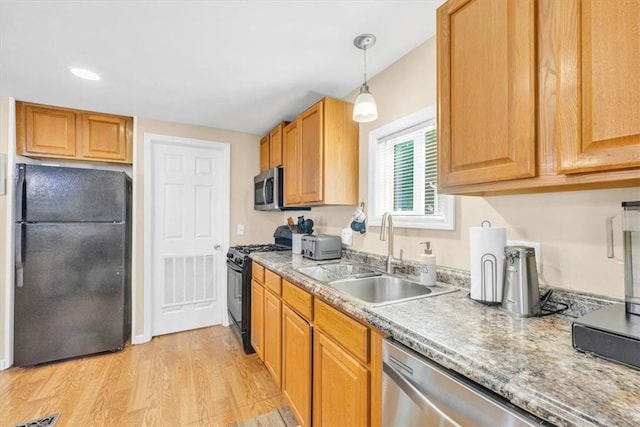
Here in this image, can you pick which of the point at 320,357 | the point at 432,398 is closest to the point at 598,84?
the point at 432,398

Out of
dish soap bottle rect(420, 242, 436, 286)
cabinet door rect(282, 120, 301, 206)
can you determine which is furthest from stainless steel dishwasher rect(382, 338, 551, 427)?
cabinet door rect(282, 120, 301, 206)

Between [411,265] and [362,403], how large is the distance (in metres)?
0.83

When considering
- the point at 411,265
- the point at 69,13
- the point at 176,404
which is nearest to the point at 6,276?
the point at 176,404

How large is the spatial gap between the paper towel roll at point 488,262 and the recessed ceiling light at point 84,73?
8.51 ft

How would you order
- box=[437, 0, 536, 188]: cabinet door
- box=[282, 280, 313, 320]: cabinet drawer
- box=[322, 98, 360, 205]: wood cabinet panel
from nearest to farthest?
1. box=[437, 0, 536, 188]: cabinet door
2. box=[282, 280, 313, 320]: cabinet drawer
3. box=[322, 98, 360, 205]: wood cabinet panel

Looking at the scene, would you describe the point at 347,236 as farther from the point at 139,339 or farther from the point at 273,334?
the point at 139,339

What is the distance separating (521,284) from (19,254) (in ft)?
11.0

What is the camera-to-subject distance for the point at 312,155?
7.37ft

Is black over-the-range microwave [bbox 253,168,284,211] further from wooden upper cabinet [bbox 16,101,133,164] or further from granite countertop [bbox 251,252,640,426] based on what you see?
granite countertop [bbox 251,252,640,426]

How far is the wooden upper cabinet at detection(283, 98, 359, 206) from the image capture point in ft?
6.97

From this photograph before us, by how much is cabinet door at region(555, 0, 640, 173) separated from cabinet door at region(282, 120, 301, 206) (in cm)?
187

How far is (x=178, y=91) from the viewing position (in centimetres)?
230

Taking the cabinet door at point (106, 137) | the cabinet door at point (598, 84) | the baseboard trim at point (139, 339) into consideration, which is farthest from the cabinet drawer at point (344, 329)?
the cabinet door at point (106, 137)

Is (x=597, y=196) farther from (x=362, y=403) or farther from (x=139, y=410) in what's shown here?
(x=139, y=410)
